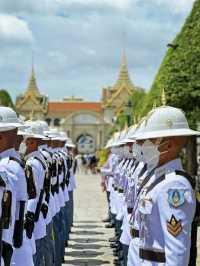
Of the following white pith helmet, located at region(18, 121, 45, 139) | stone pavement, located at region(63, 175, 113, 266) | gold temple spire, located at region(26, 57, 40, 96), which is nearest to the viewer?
white pith helmet, located at region(18, 121, 45, 139)

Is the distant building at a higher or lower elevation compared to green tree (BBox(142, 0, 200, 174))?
higher

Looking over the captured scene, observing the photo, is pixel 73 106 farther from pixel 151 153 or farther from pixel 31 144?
pixel 151 153

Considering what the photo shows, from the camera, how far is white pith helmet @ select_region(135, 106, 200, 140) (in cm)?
464

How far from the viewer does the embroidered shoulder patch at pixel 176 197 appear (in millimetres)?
4336

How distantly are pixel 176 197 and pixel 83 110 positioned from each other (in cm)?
11614

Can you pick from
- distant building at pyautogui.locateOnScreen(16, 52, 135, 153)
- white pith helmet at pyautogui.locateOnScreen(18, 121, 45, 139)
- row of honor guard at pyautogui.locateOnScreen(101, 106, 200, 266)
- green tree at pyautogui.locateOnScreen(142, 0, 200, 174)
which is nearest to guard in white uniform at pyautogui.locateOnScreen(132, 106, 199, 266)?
row of honor guard at pyautogui.locateOnScreen(101, 106, 200, 266)

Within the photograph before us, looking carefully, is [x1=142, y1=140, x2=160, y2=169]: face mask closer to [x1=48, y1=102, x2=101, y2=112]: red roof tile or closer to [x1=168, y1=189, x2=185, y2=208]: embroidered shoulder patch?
[x1=168, y1=189, x2=185, y2=208]: embroidered shoulder patch

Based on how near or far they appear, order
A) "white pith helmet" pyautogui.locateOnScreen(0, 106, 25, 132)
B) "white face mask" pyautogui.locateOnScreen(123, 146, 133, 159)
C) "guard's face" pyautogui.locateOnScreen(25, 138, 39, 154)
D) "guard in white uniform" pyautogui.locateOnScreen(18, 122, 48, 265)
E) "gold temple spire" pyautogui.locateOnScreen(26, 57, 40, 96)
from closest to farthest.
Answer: "white pith helmet" pyautogui.locateOnScreen(0, 106, 25, 132) → "guard in white uniform" pyautogui.locateOnScreen(18, 122, 48, 265) → "guard's face" pyautogui.locateOnScreen(25, 138, 39, 154) → "white face mask" pyautogui.locateOnScreen(123, 146, 133, 159) → "gold temple spire" pyautogui.locateOnScreen(26, 57, 40, 96)

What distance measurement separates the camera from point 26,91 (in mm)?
137000

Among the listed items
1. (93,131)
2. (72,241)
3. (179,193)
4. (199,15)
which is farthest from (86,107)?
(179,193)

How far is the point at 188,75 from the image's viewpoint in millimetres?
22453

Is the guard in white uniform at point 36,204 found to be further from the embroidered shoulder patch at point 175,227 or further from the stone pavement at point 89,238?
the stone pavement at point 89,238

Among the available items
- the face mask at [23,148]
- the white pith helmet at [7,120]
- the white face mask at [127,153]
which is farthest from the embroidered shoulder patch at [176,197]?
the white face mask at [127,153]

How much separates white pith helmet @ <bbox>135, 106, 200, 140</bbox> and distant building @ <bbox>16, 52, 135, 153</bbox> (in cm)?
9688
